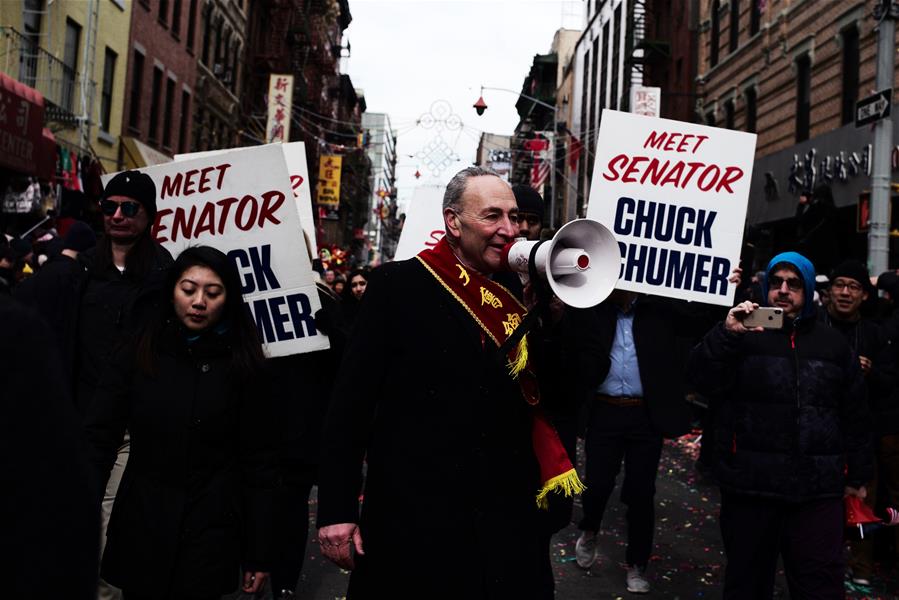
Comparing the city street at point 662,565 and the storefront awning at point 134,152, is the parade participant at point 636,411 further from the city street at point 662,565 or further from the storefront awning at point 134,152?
the storefront awning at point 134,152

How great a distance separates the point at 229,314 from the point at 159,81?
25505 millimetres

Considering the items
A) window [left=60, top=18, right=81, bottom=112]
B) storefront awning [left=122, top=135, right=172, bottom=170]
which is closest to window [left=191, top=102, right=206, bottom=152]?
storefront awning [left=122, top=135, right=172, bottom=170]

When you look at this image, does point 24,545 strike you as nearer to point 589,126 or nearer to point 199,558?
point 199,558

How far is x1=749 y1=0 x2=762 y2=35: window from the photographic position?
2293 cm

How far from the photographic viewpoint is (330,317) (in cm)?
565

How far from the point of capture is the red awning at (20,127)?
1556cm

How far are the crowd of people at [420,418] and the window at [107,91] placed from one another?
1948cm

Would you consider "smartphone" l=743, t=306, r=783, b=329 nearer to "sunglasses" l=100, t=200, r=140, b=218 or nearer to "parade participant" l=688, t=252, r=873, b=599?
"parade participant" l=688, t=252, r=873, b=599

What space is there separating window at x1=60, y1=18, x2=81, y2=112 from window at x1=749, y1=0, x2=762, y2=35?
1579 cm

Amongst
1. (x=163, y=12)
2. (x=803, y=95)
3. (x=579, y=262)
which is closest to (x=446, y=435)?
(x=579, y=262)

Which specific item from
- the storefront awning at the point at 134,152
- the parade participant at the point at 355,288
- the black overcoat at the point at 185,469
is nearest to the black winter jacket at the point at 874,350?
the black overcoat at the point at 185,469

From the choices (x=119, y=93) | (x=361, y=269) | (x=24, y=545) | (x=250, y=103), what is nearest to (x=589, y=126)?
(x=250, y=103)

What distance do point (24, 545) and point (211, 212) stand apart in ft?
15.9

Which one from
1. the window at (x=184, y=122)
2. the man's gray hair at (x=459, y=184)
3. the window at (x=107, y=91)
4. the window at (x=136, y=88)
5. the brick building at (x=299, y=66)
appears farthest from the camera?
the brick building at (x=299, y=66)
